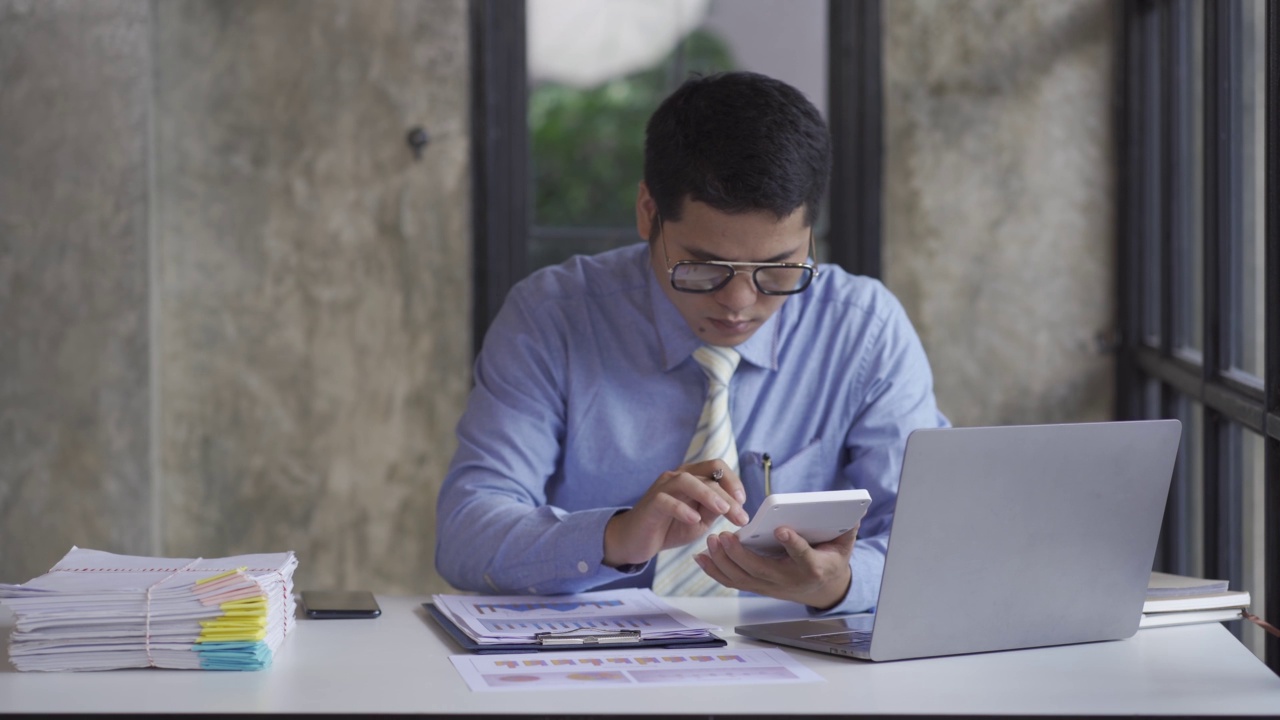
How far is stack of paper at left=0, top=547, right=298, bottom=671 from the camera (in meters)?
1.36

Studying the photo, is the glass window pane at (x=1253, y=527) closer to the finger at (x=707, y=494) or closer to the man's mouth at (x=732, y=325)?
the man's mouth at (x=732, y=325)

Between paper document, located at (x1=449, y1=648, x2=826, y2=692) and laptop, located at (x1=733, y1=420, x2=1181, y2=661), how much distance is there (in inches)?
3.4

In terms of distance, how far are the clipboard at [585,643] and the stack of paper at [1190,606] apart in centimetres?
55

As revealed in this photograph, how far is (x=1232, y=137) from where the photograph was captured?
238cm

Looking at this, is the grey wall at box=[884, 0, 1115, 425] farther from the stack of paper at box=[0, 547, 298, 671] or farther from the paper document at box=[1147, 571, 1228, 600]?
the stack of paper at box=[0, 547, 298, 671]

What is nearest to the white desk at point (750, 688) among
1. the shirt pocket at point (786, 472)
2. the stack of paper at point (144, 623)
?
the stack of paper at point (144, 623)

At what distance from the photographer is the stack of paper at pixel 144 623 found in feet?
4.46

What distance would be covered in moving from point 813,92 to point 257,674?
262cm

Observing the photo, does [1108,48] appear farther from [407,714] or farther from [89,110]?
[407,714]

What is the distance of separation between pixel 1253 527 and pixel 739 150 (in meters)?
1.33

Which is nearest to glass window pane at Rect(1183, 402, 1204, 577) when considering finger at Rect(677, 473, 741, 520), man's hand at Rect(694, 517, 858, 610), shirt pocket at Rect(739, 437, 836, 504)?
shirt pocket at Rect(739, 437, 836, 504)

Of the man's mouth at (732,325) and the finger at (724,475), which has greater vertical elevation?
the man's mouth at (732,325)

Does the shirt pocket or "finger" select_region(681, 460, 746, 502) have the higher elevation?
"finger" select_region(681, 460, 746, 502)

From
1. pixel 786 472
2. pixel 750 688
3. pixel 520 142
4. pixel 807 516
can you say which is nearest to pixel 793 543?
pixel 807 516
